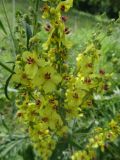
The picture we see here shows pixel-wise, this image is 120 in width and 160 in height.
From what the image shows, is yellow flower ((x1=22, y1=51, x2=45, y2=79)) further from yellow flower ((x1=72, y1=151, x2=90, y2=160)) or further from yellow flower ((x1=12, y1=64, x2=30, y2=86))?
yellow flower ((x1=72, y1=151, x2=90, y2=160))

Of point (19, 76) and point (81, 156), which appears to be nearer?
point (19, 76)

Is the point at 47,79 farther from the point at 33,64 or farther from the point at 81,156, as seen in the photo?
the point at 81,156

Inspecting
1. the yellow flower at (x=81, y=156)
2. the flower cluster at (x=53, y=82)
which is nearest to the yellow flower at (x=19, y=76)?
the flower cluster at (x=53, y=82)

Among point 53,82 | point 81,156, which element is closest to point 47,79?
point 53,82

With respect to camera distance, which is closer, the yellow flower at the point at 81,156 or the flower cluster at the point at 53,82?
the flower cluster at the point at 53,82

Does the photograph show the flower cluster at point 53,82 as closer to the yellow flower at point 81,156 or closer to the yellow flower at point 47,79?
the yellow flower at point 47,79

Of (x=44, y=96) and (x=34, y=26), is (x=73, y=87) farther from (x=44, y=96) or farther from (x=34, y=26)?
(x=34, y=26)

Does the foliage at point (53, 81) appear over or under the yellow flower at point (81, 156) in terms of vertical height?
over

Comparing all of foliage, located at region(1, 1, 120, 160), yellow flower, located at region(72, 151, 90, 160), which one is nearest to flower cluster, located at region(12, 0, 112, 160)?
foliage, located at region(1, 1, 120, 160)

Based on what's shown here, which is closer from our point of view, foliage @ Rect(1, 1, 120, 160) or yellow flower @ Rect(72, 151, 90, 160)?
foliage @ Rect(1, 1, 120, 160)
